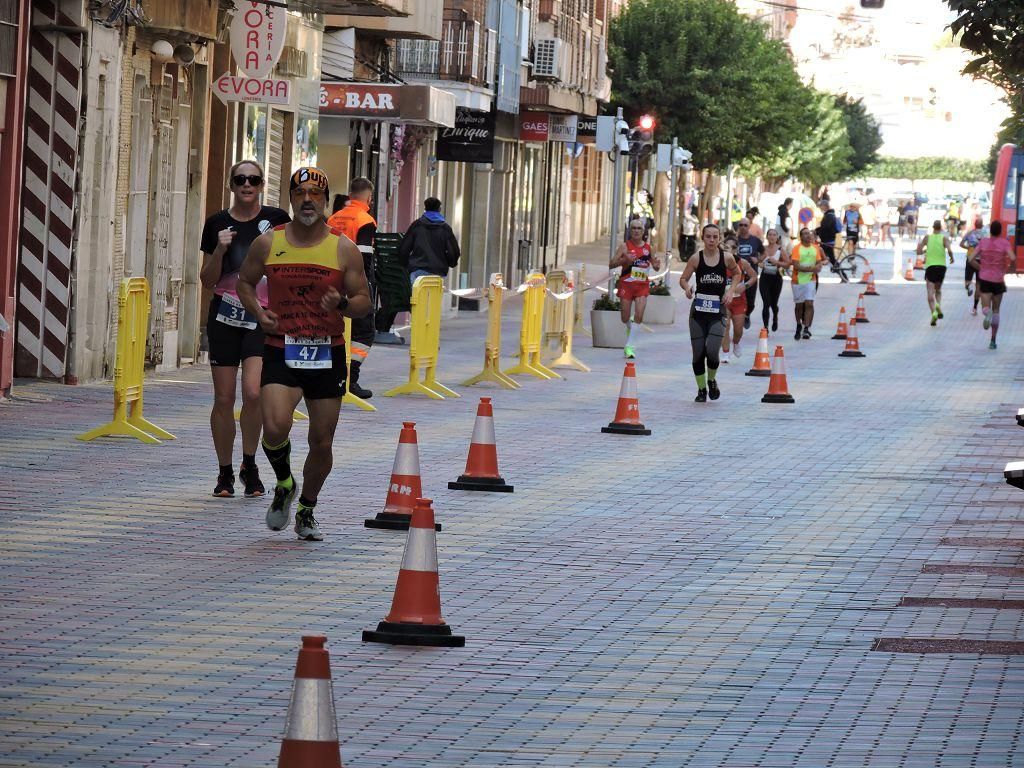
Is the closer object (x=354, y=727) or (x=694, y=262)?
(x=354, y=727)

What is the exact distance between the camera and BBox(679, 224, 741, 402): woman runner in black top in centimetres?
2166

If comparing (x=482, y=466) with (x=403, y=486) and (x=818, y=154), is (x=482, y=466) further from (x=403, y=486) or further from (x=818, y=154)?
(x=818, y=154)

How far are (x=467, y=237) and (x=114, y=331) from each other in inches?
888

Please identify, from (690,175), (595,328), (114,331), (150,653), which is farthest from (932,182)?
(150,653)

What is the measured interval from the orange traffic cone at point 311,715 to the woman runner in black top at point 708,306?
645 inches

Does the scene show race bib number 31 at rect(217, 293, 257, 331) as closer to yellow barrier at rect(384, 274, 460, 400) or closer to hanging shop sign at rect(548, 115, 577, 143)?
yellow barrier at rect(384, 274, 460, 400)

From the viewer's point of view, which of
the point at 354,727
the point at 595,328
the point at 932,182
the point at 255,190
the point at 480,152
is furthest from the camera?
the point at 932,182

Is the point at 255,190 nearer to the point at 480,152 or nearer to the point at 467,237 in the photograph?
the point at 480,152

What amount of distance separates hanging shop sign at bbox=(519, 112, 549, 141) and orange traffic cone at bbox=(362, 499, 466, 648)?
38.0 metres

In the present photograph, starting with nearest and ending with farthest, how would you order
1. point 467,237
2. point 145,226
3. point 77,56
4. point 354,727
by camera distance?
point 354,727
point 77,56
point 145,226
point 467,237

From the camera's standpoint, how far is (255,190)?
40.9ft

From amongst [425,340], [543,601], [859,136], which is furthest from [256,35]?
[859,136]

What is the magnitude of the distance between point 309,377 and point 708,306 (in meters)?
11.4

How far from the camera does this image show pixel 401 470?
1112cm
